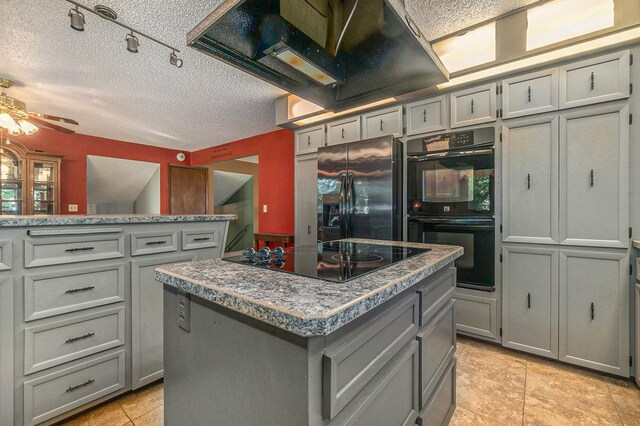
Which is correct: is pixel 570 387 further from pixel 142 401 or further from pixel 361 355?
pixel 142 401

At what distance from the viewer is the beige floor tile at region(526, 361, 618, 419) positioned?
1.72 metres

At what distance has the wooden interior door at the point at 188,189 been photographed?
19.8 ft

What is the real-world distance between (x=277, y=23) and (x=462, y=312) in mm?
2539

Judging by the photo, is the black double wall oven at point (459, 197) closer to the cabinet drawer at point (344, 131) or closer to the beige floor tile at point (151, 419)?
the cabinet drawer at point (344, 131)

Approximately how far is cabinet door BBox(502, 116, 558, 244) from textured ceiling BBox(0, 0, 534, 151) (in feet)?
2.91

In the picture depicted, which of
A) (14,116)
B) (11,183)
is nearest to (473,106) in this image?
(14,116)

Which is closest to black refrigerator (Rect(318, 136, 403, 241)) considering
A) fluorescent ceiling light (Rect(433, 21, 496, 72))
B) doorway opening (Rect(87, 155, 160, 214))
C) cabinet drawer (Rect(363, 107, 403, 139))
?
cabinet drawer (Rect(363, 107, 403, 139))

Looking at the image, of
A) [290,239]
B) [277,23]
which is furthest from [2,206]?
[277,23]

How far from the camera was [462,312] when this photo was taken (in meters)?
2.52

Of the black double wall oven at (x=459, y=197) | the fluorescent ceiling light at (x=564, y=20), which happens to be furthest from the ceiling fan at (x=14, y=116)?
the fluorescent ceiling light at (x=564, y=20)

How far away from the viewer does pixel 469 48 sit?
239 cm

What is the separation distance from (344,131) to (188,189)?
14.3 feet

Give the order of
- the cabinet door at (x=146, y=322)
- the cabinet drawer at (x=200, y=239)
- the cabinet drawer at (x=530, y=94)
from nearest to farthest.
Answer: the cabinet door at (x=146, y=322) → the cabinet drawer at (x=200, y=239) → the cabinet drawer at (x=530, y=94)

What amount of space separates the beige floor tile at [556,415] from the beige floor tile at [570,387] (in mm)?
40
